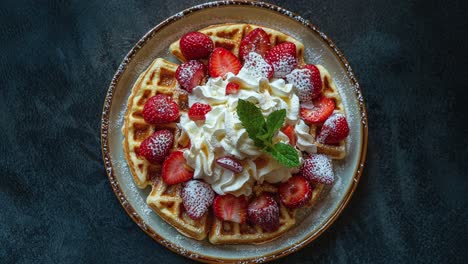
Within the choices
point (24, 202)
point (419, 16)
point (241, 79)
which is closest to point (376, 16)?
point (419, 16)

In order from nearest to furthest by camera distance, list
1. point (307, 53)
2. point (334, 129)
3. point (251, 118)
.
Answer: point (251, 118), point (334, 129), point (307, 53)

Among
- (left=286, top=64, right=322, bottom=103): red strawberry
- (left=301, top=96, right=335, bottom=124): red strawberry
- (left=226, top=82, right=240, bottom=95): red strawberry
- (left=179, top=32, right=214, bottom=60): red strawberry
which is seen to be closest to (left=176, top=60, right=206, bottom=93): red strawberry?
(left=179, top=32, right=214, bottom=60): red strawberry

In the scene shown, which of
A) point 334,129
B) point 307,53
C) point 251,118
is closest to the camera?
point 251,118

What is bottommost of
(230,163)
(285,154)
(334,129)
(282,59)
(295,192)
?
(295,192)

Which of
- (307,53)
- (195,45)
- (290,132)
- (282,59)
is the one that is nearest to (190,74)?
(195,45)

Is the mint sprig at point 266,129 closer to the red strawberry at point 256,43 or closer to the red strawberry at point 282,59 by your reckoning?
the red strawberry at point 282,59

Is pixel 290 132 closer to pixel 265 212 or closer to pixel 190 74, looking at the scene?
pixel 265 212
